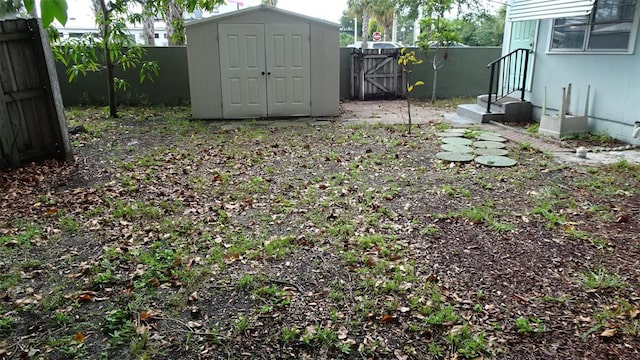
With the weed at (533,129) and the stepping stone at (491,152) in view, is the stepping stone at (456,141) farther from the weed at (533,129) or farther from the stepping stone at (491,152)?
the weed at (533,129)

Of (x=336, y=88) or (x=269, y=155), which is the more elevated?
(x=336, y=88)

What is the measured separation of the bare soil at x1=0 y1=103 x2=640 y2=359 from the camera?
97.3 inches

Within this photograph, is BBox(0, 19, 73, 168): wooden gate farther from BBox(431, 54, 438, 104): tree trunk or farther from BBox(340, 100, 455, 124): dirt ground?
BBox(431, 54, 438, 104): tree trunk

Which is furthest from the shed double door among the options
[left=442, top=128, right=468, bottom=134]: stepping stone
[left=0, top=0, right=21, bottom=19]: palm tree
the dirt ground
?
[left=0, top=0, right=21, bottom=19]: palm tree

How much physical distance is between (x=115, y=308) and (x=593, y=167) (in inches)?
216

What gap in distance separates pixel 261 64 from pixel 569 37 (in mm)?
5636

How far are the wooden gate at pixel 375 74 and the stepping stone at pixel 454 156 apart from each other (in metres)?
6.57

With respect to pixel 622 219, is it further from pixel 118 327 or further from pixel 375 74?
pixel 375 74

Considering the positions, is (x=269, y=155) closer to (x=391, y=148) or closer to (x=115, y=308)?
(x=391, y=148)

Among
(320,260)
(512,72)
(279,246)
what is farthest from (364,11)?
(320,260)

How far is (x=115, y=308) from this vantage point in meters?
2.74

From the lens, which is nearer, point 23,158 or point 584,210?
point 584,210

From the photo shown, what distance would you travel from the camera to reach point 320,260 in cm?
337

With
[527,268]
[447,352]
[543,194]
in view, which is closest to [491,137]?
[543,194]
